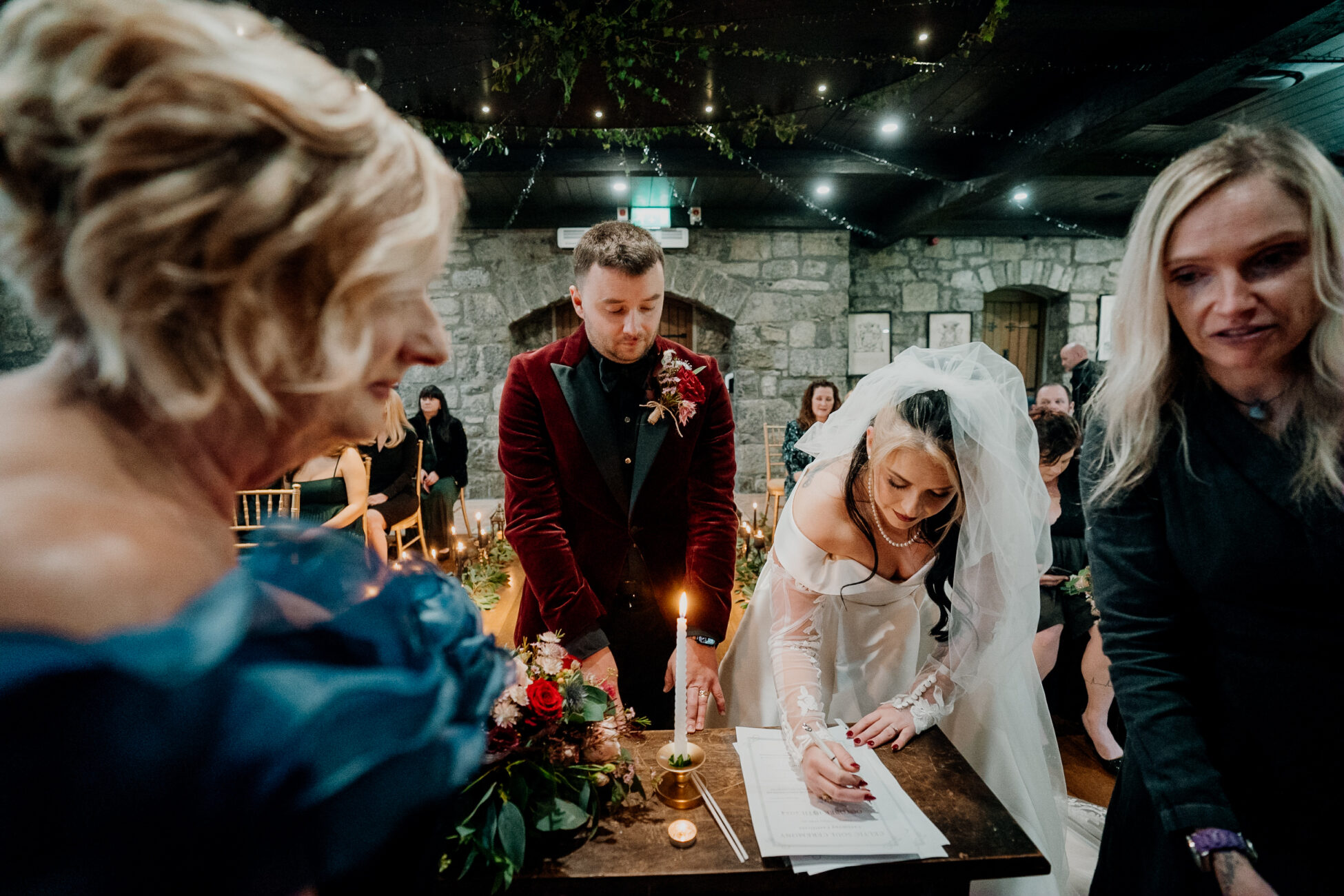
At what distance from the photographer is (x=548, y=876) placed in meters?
0.94

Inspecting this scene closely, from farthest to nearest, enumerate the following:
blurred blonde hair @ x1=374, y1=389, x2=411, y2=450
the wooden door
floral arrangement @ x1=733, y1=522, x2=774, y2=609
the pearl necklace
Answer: the wooden door
floral arrangement @ x1=733, y1=522, x2=774, y2=609
blurred blonde hair @ x1=374, y1=389, x2=411, y2=450
the pearl necklace

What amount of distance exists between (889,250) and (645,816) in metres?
7.16

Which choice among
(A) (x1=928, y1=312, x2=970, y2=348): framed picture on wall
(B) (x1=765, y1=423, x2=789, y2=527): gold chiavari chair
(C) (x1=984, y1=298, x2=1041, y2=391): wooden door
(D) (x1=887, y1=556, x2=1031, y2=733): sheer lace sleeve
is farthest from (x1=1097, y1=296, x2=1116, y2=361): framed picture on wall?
(D) (x1=887, y1=556, x2=1031, y2=733): sheer lace sleeve

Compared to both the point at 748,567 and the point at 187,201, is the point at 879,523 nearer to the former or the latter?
the point at 187,201

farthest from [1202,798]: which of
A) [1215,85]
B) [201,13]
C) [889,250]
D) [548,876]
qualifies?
[889,250]

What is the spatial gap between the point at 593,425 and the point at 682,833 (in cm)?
111

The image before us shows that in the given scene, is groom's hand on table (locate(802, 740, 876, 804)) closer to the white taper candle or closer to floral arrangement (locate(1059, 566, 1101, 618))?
the white taper candle

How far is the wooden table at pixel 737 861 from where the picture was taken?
0.94 m

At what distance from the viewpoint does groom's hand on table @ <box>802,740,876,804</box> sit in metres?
1.10

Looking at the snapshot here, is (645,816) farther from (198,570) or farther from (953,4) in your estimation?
→ (953,4)

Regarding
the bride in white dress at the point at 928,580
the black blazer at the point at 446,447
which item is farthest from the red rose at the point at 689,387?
the black blazer at the point at 446,447

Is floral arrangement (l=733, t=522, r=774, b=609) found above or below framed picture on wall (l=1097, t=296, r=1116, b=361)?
below

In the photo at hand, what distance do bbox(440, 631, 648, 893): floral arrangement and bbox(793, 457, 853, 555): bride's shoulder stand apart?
2.62 feet

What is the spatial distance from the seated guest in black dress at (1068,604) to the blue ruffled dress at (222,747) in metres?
2.81
